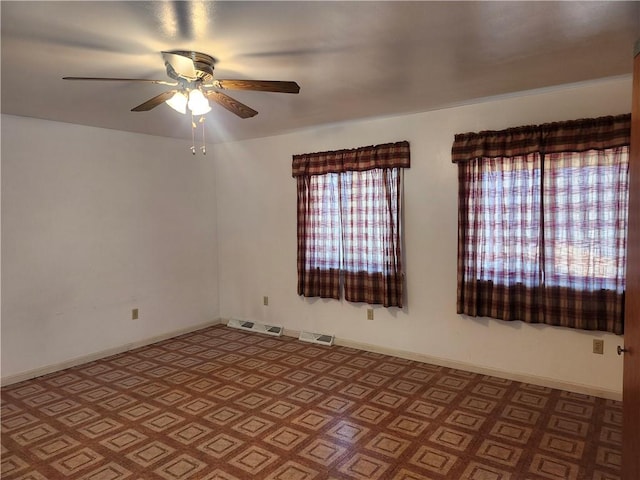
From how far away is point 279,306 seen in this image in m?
5.07

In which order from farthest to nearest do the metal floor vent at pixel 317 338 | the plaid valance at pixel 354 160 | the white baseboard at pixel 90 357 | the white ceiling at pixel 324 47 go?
the metal floor vent at pixel 317 338 → the plaid valance at pixel 354 160 → the white baseboard at pixel 90 357 → the white ceiling at pixel 324 47

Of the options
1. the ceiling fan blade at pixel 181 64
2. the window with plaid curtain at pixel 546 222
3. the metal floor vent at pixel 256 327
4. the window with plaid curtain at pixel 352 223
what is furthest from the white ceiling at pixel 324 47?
the metal floor vent at pixel 256 327

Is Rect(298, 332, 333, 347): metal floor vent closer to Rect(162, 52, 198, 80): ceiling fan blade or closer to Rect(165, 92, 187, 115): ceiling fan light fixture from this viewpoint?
Rect(165, 92, 187, 115): ceiling fan light fixture

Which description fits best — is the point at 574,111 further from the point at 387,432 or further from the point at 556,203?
the point at 387,432

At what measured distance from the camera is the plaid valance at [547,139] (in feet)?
9.82

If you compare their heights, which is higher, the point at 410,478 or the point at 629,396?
the point at 629,396

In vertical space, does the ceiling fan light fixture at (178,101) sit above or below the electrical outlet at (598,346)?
above

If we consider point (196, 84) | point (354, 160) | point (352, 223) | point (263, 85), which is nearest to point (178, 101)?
point (196, 84)

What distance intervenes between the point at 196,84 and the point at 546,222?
2.73m

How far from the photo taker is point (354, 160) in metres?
4.26

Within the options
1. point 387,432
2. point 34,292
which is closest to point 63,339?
point 34,292

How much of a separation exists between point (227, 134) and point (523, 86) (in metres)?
3.10

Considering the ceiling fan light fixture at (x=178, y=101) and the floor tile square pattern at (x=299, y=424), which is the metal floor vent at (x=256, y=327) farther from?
the ceiling fan light fixture at (x=178, y=101)

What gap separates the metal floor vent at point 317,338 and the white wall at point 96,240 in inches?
55.8
